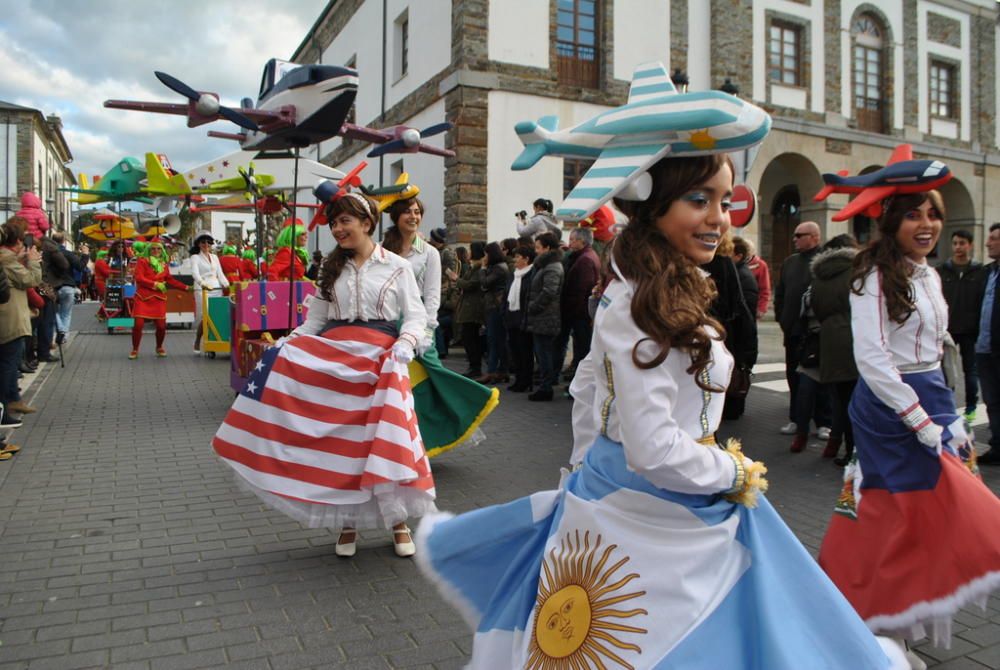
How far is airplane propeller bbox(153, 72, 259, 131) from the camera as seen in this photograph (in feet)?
18.7

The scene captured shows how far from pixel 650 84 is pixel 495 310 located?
30.0 ft

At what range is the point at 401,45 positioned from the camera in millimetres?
22219

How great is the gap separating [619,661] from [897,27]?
25.7m

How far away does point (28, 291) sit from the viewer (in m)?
Answer: 8.03

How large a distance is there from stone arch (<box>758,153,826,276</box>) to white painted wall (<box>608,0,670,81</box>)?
16.1ft

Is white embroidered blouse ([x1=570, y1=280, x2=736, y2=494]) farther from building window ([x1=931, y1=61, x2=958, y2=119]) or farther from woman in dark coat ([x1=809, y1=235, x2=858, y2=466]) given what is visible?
building window ([x1=931, y1=61, x2=958, y2=119])

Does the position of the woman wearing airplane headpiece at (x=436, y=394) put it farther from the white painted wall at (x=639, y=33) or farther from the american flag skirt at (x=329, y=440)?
the white painted wall at (x=639, y=33)

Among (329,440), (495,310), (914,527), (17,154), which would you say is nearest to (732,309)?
(914,527)

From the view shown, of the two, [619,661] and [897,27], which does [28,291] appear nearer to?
[619,661]

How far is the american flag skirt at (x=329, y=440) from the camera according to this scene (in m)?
4.14

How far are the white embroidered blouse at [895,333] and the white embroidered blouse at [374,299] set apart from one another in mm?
2279

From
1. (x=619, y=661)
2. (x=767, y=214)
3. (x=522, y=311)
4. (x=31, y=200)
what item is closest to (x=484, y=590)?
(x=619, y=661)

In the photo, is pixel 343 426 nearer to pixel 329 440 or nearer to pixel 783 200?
pixel 329 440

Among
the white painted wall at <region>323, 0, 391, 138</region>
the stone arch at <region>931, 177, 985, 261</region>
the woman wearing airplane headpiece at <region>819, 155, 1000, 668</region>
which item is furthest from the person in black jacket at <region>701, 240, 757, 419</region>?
the stone arch at <region>931, 177, 985, 261</region>
